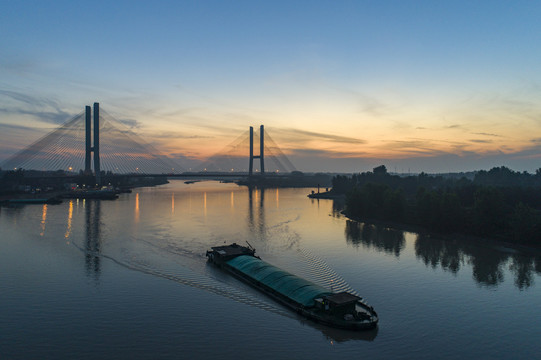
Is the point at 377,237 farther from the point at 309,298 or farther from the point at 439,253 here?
the point at 309,298

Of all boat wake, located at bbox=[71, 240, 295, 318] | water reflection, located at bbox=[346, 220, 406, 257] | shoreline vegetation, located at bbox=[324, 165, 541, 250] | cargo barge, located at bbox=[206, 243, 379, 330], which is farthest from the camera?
water reflection, located at bbox=[346, 220, 406, 257]

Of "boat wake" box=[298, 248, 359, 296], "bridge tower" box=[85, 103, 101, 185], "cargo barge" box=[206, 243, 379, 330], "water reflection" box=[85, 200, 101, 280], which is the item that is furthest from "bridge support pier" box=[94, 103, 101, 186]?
"cargo barge" box=[206, 243, 379, 330]

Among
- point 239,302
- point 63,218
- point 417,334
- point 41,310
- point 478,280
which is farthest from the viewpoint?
point 63,218

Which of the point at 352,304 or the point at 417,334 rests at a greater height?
the point at 352,304

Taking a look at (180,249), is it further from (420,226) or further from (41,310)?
(420,226)

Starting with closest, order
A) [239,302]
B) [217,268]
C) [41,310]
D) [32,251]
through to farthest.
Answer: [41,310], [239,302], [217,268], [32,251]

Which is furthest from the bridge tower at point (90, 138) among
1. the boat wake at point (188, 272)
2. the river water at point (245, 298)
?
the boat wake at point (188, 272)

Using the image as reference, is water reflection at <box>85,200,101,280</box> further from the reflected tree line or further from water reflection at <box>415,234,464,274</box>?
water reflection at <box>415,234,464,274</box>

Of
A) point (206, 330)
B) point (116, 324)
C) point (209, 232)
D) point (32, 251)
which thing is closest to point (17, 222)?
point (32, 251)
